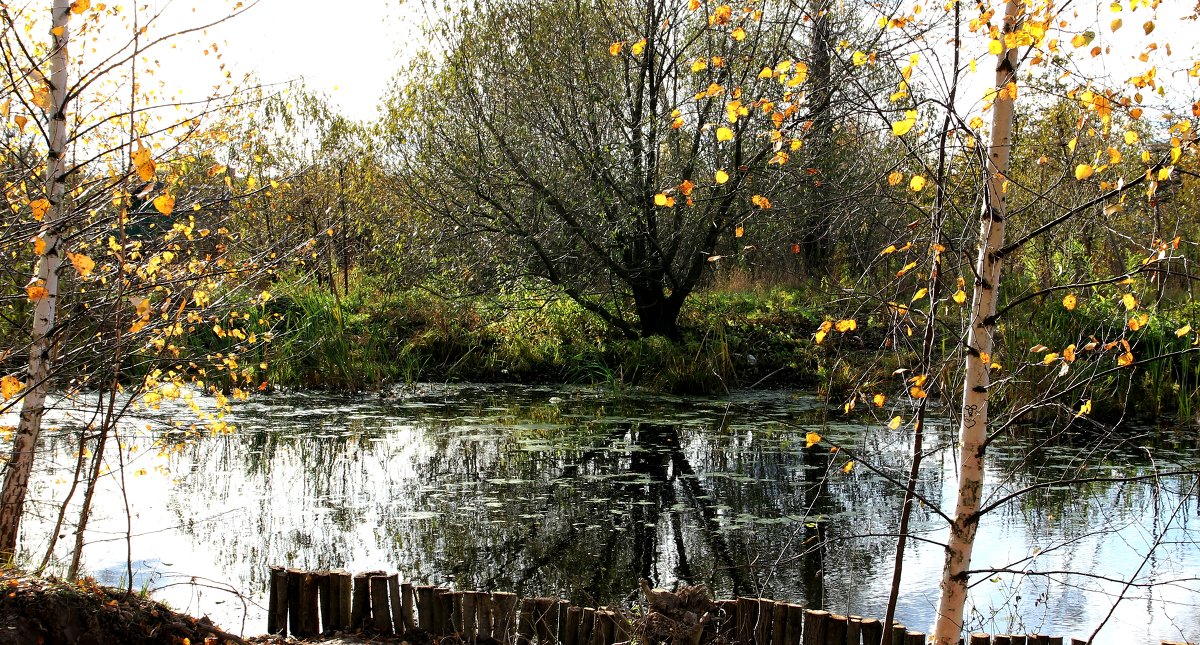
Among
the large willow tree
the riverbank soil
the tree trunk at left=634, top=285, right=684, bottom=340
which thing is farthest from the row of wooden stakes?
the tree trunk at left=634, top=285, right=684, bottom=340

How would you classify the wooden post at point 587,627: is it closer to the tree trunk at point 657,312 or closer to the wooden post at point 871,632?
the wooden post at point 871,632

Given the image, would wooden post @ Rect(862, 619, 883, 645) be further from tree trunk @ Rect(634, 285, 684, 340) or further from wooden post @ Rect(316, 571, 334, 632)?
tree trunk @ Rect(634, 285, 684, 340)

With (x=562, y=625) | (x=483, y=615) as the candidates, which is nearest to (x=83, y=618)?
(x=483, y=615)

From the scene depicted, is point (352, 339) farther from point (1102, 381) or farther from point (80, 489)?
point (1102, 381)

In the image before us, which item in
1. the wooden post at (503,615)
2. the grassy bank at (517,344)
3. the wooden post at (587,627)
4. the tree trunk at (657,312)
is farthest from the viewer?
the tree trunk at (657,312)

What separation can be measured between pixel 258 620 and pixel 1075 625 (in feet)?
13.0

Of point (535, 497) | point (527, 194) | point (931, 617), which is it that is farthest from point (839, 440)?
point (527, 194)

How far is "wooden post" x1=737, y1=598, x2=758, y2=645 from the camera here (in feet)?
13.1

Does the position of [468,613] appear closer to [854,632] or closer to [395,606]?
[395,606]

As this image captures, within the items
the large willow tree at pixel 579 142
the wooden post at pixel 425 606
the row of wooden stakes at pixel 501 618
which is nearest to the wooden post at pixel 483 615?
the row of wooden stakes at pixel 501 618

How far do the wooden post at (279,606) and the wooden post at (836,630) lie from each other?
94.9 inches

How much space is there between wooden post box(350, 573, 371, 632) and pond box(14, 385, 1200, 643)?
0.49 m

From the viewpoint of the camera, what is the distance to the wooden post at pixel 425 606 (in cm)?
426

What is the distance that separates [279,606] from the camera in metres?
4.45
